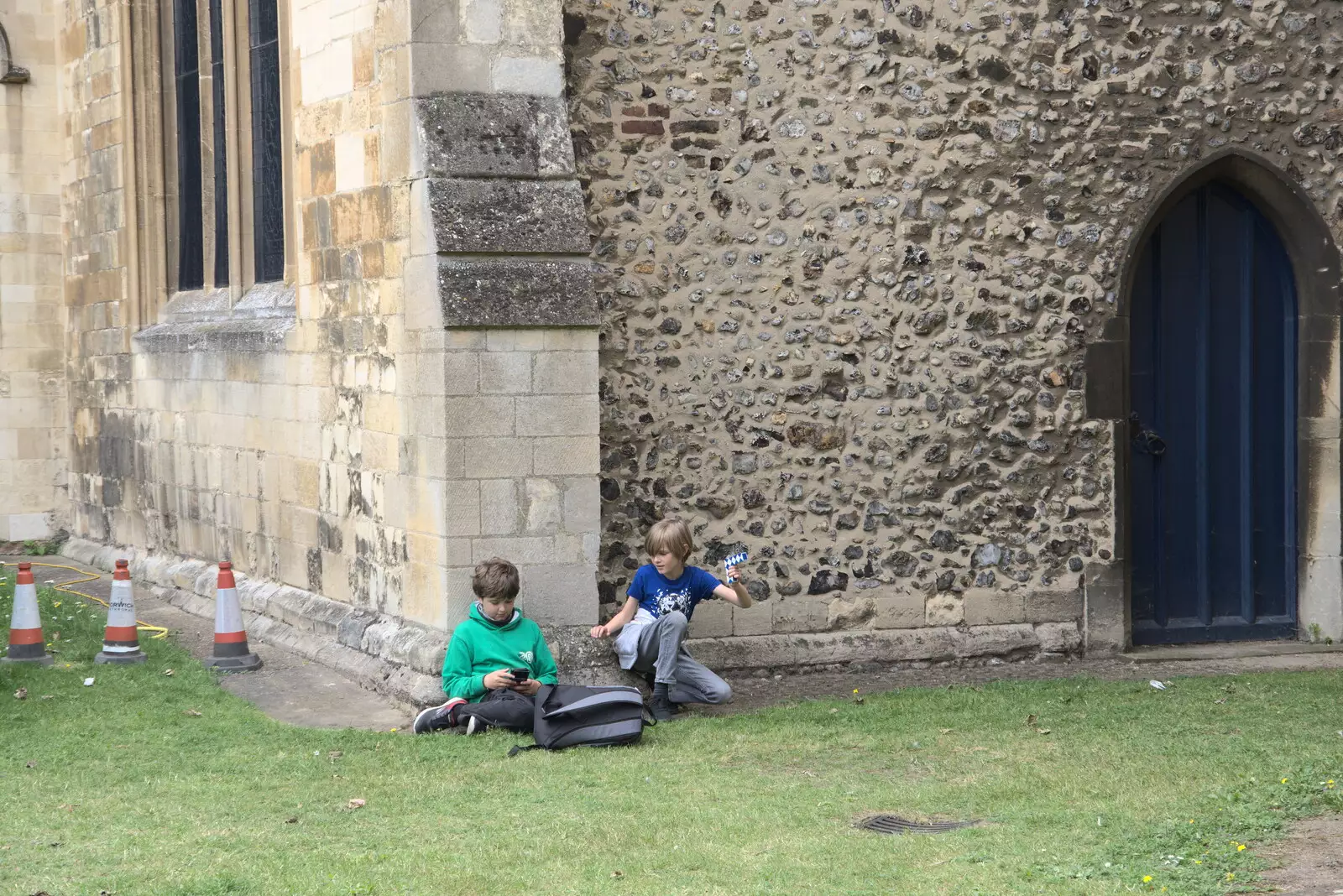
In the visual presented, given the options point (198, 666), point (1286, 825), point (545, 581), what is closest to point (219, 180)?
point (198, 666)

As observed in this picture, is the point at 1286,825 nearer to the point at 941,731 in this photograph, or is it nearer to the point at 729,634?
the point at 941,731

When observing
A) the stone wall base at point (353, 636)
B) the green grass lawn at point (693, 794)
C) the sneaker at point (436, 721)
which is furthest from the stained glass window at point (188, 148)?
the sneaker at point (436, 721)

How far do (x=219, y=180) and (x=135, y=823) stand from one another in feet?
21.8

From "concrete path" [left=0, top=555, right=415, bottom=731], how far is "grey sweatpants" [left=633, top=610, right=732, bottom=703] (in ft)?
3.87

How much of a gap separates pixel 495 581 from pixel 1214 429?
4.71 meters

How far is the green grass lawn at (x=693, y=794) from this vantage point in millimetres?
5449

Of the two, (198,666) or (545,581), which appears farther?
(198,666)

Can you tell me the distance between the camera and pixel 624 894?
5254mm

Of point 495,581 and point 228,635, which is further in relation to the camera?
point 228,635

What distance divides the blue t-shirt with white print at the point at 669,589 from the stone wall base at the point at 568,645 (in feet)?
1.03

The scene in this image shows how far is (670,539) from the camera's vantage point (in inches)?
321

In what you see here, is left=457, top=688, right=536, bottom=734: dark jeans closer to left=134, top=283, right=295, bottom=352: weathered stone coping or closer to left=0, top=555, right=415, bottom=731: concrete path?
left=0, top=555, right=415, bottom=731: concrete path

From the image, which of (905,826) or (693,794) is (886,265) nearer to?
(693,794)

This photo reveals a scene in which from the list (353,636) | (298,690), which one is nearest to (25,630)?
(298,690)
